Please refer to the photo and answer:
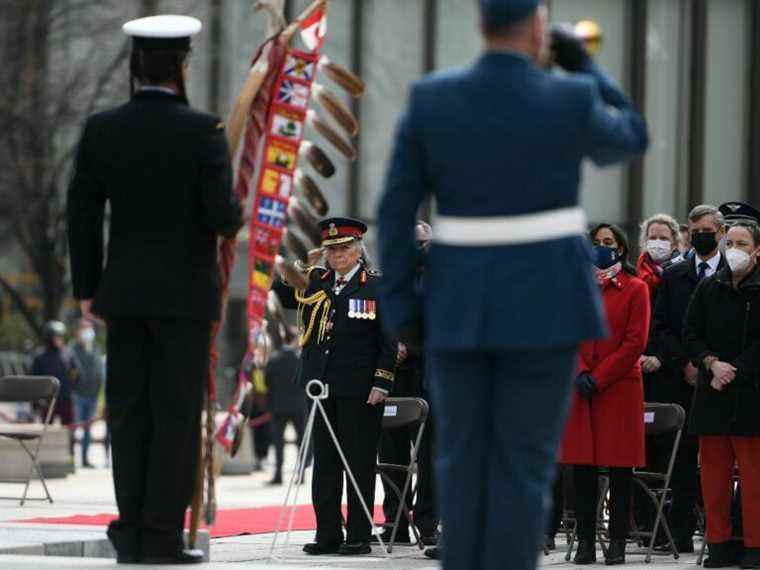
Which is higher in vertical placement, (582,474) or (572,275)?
(572,275)

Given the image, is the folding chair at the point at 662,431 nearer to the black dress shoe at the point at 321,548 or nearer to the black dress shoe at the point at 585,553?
the black dress shoe at the point at 585,553

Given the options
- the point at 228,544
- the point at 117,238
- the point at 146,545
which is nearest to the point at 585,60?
the point at 117,238

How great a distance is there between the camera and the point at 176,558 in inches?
302

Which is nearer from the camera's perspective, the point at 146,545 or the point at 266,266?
the point at 146,545

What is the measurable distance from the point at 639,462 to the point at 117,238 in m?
5.01

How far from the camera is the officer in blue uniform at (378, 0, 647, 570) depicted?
5887 mm

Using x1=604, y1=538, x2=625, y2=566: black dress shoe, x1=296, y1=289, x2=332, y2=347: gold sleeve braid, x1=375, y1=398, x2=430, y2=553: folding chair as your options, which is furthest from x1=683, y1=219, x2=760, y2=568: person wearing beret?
x1=296, y1=289, x2=332, y2=347: gold sleeve braid

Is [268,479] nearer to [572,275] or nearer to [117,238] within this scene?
[117,238]

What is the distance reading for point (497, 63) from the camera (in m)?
5.92

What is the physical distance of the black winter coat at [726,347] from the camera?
36.6 ft

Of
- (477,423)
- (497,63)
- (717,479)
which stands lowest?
(717,479)

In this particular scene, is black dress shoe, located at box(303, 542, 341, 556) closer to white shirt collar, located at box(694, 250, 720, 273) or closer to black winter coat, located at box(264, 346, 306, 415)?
white shirt collar, located at box(694, 250, 720, 273)

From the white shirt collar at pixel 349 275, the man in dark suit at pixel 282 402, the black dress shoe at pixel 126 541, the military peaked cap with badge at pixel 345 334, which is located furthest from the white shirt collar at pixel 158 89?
the man in dark suit at pixel 282 402

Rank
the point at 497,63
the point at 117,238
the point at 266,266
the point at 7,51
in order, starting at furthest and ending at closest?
the point at 7,51, the point at 266,266, the point at 117,238, the point at 497,63
